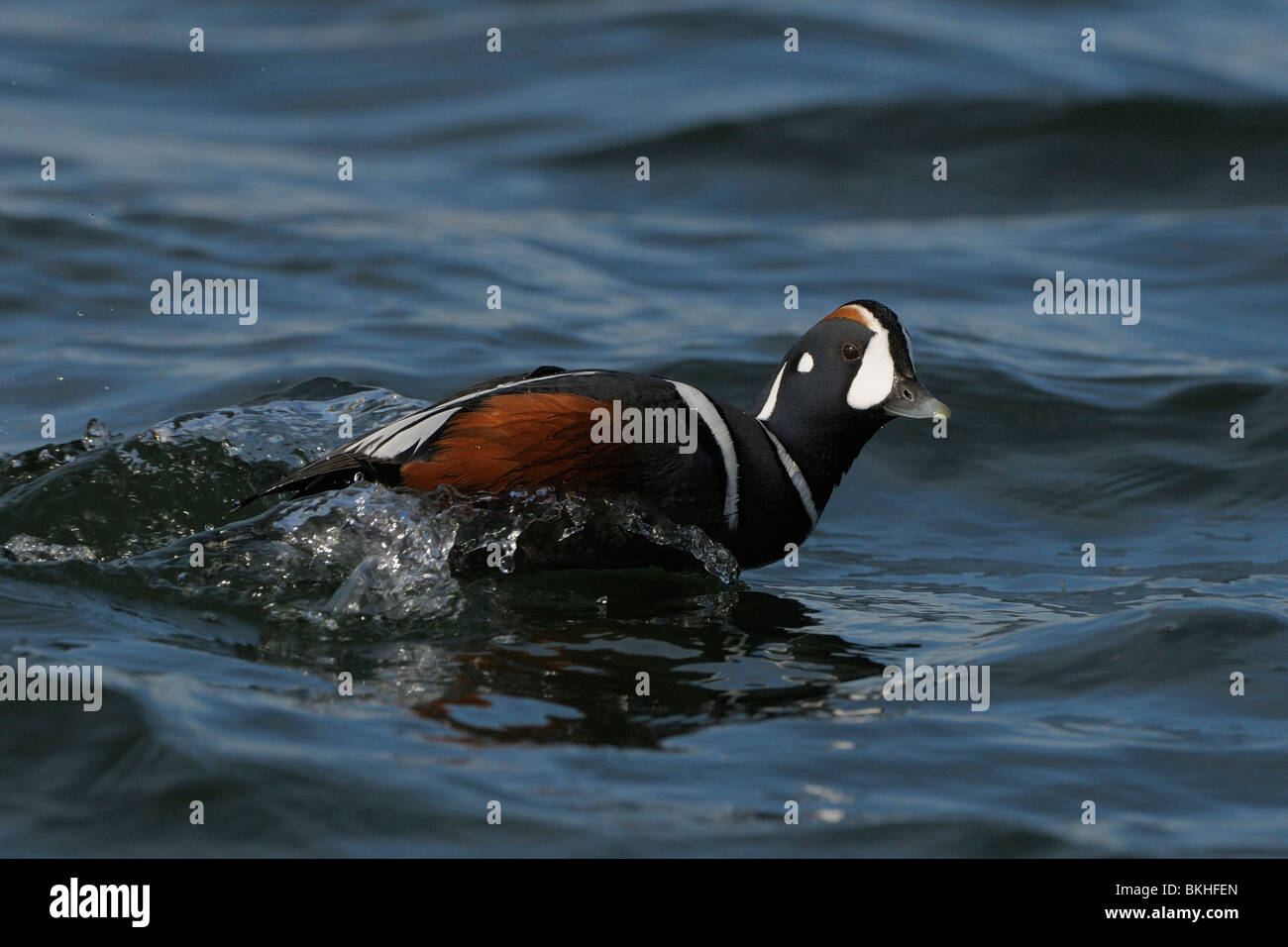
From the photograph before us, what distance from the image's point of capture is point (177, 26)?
20031 mm

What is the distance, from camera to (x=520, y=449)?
6.92 metres

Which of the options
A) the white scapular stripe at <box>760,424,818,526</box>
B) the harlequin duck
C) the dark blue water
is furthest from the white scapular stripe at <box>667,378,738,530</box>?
the white scapular stripe at <box>760,424,818,526</box>

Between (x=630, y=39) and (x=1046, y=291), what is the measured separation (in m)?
7.66

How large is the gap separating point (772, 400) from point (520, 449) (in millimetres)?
1463

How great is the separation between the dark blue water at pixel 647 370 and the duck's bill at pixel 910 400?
3.32 ft

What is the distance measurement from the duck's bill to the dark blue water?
1.01 m

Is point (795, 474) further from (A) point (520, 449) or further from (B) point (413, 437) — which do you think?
(B) point (413, 437)

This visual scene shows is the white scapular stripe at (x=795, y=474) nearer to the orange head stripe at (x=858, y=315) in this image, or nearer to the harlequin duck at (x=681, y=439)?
the harlequin duck at (x=681, y=439)

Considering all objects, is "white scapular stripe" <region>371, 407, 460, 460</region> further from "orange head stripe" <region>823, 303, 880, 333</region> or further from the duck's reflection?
"orange head stripe" <region>823, 303, 880, 333</region>

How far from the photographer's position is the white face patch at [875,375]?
751 cm

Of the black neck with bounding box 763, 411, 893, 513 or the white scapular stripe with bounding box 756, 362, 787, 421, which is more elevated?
the white scapular stripe with bounding box 756, 362, 787, 421

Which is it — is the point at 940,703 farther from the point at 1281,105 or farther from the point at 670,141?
the point at 1281,105

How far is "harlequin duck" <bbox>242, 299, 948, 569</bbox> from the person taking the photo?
6.93 metres
